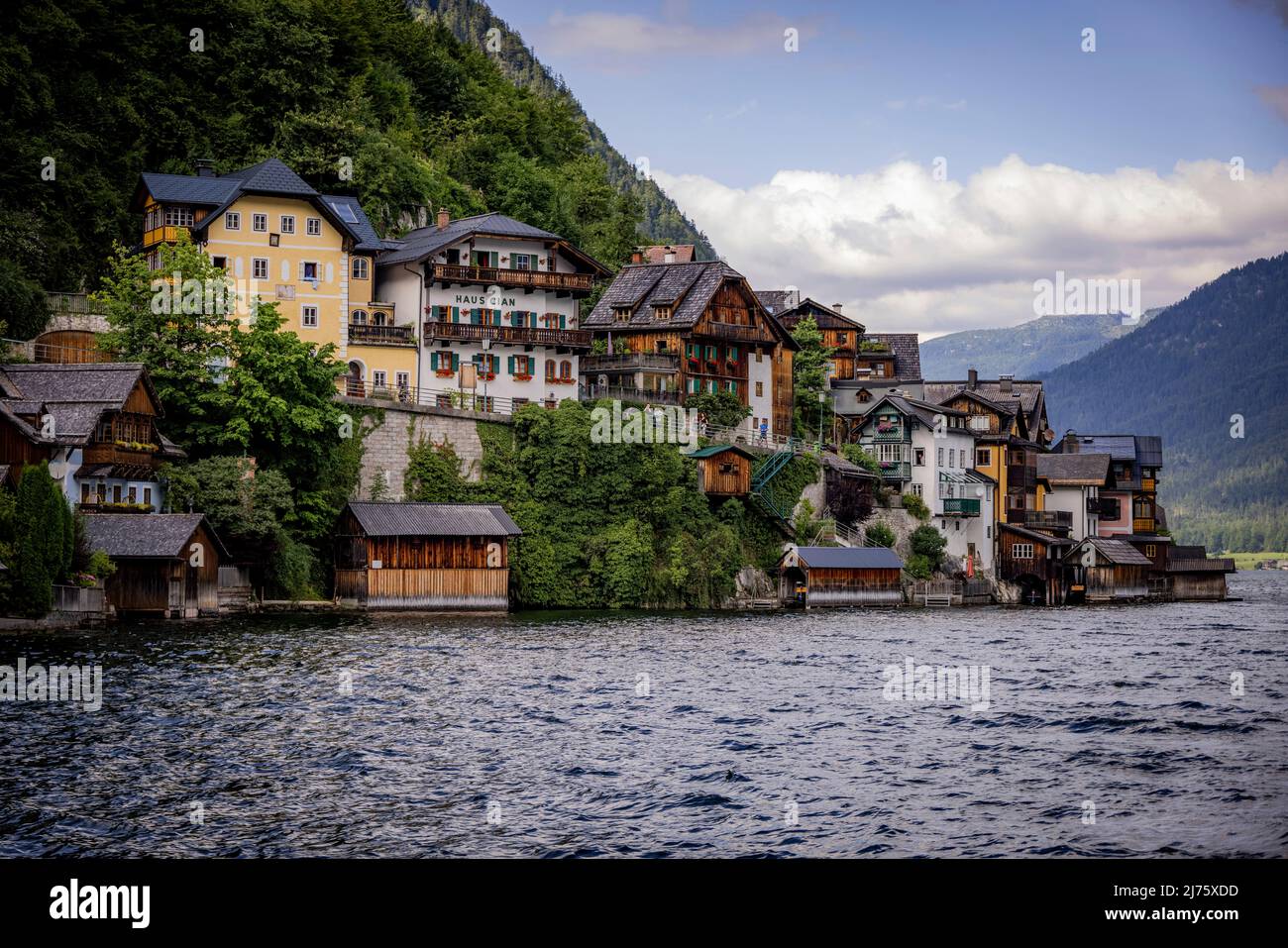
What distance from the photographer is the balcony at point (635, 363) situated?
306 ft

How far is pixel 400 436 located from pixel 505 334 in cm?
1291

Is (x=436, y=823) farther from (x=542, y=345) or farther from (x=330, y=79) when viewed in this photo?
(x=330, y=79)

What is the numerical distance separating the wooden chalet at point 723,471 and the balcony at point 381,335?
18.2 meters

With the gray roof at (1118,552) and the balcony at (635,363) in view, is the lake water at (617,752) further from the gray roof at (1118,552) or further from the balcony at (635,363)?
the gray roof at (1118,552)

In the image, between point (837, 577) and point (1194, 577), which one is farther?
point (1194, 577)

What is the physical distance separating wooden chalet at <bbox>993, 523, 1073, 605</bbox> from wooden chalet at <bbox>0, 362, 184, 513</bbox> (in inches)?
2544

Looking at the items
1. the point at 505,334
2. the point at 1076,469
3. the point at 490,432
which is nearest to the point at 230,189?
the point at 505,334

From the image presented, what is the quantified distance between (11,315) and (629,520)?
33.6 metres

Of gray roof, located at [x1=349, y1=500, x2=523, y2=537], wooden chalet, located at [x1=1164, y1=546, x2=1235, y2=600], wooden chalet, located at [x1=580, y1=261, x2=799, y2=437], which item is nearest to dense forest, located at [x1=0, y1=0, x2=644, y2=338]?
wooden chalet, located at [x1=580, y1=261, x2=799, y2=437]

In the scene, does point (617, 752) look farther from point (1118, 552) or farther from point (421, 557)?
point (1118, 552)

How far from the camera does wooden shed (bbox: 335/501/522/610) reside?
230ft

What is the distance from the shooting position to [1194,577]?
118 metres

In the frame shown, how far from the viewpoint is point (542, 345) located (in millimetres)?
89875
